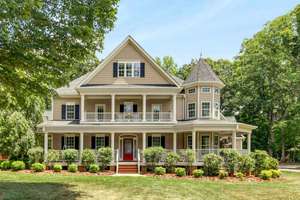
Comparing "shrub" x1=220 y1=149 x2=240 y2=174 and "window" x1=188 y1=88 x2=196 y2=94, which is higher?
"window" x1=188 y1=88 x2=196 y2=94

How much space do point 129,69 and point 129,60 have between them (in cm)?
69

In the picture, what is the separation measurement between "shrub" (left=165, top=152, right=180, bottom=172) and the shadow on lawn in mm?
10280

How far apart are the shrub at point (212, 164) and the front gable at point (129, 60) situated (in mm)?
7422

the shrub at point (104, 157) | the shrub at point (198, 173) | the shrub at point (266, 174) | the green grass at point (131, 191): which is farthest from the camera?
the shrub at point (104, 157)

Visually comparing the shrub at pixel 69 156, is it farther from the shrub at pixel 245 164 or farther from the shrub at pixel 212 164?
the shrub at pixel 245 164

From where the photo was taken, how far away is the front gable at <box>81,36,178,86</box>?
3122 centimetres

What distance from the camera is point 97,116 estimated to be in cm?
3161

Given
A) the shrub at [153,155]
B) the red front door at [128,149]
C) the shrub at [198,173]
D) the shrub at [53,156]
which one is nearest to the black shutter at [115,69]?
the red front door at [128,149]

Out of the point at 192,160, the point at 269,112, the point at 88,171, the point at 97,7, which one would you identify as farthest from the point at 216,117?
the point at 97,7

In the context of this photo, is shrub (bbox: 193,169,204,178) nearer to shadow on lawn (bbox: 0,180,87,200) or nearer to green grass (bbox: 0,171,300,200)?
green grass (bbox: 0,171,300,200)

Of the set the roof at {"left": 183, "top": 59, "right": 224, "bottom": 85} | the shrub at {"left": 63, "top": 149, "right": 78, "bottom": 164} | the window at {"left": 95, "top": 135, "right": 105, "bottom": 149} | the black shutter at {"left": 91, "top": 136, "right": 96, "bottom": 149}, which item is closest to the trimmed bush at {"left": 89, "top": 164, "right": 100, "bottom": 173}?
the shrub at {"left": 63, "top": 149, "right": 78, "bottom": 164}

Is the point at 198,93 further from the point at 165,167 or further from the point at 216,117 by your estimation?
the point at 165,167

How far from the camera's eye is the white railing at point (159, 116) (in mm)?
30766

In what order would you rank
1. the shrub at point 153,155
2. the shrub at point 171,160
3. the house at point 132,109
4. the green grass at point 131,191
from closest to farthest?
the green grass at point 131,191, the shrub at point 171,160, the shrub at point 153,155, the house at point 132,109
